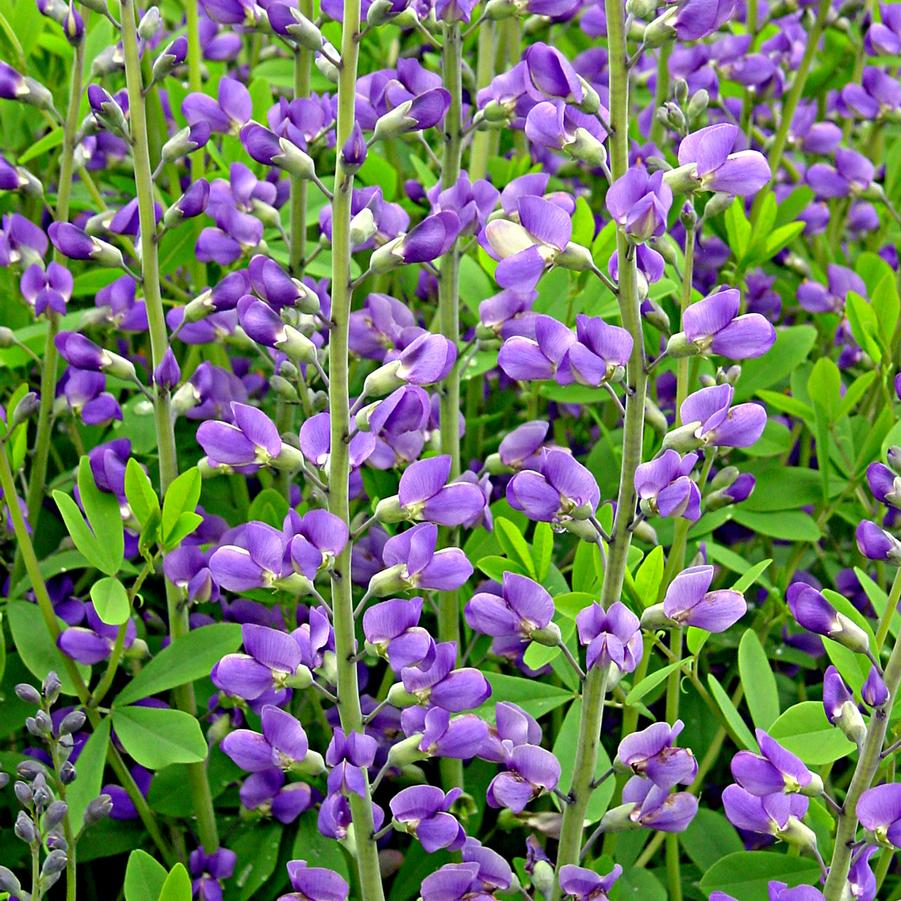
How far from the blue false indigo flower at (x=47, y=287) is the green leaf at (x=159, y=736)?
18.0 inches

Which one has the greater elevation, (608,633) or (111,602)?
(608,633)

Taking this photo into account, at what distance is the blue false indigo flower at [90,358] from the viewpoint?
1.36 meters

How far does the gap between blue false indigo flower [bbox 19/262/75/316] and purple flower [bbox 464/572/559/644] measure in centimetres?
67

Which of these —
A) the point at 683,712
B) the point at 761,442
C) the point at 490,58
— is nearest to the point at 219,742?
the point at 683,712

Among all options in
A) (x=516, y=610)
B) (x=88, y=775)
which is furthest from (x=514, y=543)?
(x=88, y=775)

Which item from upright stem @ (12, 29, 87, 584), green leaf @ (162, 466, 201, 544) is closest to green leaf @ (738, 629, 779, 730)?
green leaf @ (162, 466, 201, 544)

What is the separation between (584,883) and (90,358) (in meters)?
0.71

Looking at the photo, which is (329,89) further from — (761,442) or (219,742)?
(219,742)

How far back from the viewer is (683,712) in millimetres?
1572

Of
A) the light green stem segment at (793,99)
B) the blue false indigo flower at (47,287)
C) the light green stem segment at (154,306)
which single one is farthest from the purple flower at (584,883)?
the light green stem segment at (793,99)

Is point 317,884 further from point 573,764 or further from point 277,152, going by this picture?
point 277,152

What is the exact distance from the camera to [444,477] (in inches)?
42.7

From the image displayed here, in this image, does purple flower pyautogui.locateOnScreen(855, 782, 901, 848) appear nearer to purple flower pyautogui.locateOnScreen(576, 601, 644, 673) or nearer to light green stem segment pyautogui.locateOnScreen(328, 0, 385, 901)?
purple flower pyautogui.locateOnScreen(576, 601, 644, 673)

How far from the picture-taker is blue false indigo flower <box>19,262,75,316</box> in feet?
4.87
